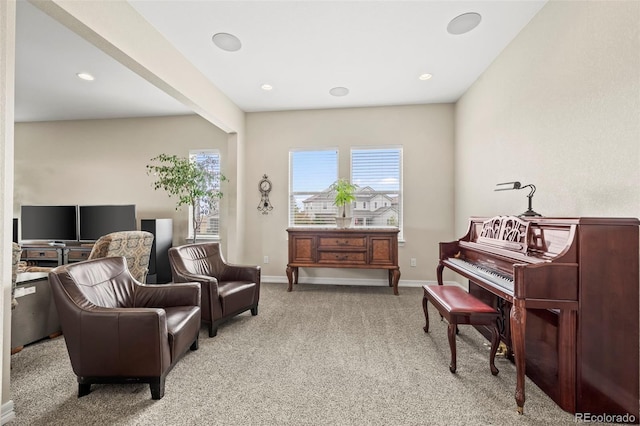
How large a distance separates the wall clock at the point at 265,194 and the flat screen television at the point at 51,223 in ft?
10.2

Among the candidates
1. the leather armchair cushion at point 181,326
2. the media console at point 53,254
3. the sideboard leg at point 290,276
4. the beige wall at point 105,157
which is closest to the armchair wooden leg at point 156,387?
the leather armchair cushion at point 181,326

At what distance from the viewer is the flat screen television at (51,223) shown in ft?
15.2

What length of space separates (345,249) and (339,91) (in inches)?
89.0

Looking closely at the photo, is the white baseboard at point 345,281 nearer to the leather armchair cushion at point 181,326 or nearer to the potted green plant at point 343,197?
the potted green plant at point 343,197

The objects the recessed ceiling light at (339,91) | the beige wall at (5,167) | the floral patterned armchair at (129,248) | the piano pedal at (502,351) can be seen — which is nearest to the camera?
the beige wall at (5,167)

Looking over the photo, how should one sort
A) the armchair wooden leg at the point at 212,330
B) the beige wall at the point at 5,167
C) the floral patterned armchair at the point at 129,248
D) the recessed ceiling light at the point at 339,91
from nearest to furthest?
the beige wall at the point at 5,167 → the armchair wooden leg at the point at 212,330 → the floral patterned armchair at the point at 129,248 → the recessed ceiling light at the point at 339,91

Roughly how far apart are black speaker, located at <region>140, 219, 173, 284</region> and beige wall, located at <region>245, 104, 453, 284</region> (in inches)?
51.4

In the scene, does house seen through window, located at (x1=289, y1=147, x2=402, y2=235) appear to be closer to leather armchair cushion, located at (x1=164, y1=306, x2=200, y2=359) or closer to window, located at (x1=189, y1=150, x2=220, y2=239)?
window, located at (x1=189, y1=150, x2=220, y2=239)

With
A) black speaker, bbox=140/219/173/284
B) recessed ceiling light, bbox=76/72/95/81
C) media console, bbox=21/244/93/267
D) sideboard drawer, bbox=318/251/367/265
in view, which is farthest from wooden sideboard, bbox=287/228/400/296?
Answer: media console, bbox=21/244/93/267

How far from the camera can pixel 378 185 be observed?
4438 millimetres

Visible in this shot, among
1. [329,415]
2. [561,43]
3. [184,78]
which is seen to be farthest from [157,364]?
[561,43]

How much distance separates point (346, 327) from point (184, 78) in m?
3.19

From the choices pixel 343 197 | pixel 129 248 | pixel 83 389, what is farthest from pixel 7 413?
pixel 343 197

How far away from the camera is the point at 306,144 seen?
4.58 metres
